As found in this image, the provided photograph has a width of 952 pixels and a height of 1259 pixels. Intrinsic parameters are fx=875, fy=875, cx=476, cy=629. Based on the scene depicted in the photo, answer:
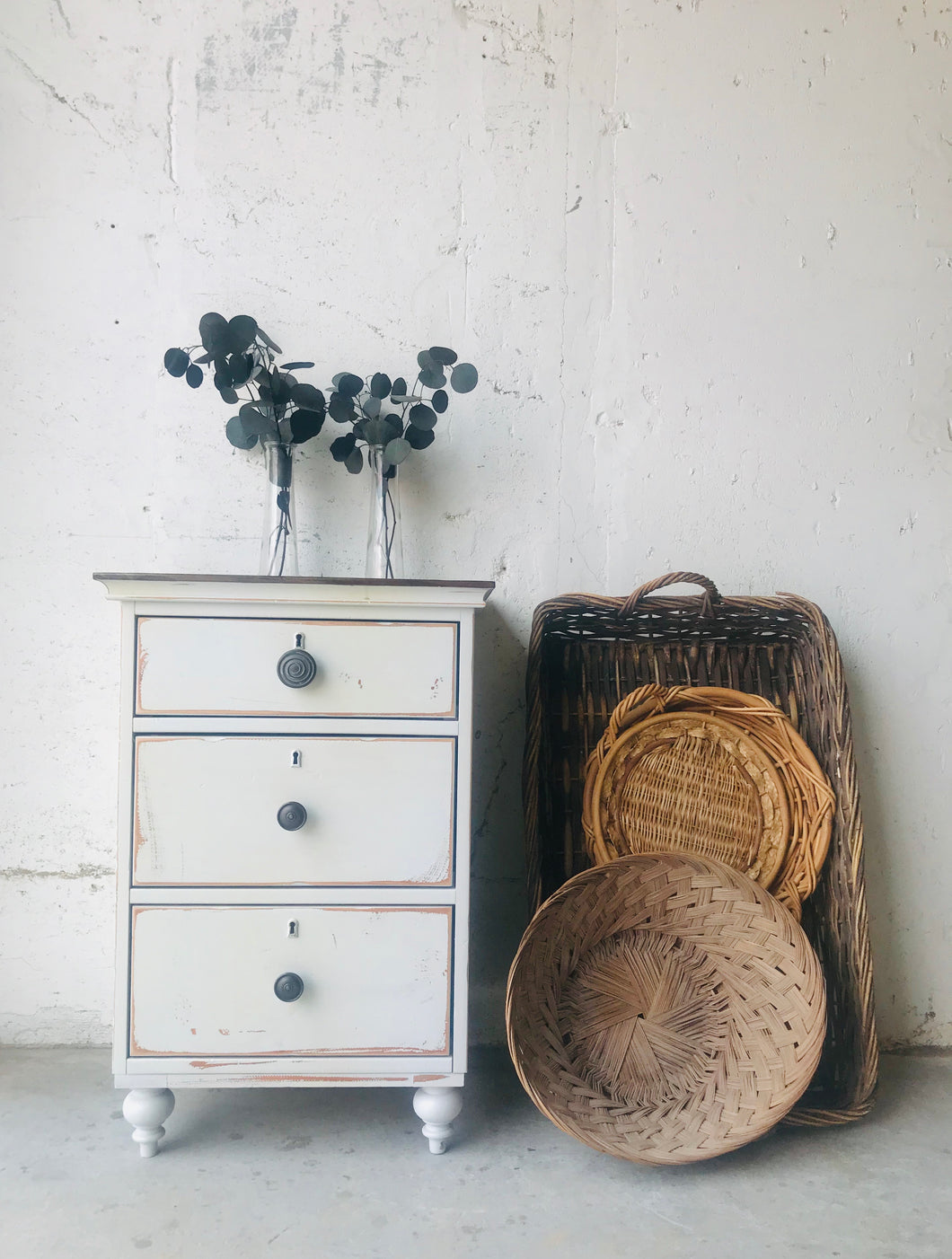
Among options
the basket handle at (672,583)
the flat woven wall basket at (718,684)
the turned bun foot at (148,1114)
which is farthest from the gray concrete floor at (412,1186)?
the basket handle at (672,583)

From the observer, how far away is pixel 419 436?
1655 millimetres

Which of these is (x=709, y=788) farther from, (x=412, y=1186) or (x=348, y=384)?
(x=348, y=384)

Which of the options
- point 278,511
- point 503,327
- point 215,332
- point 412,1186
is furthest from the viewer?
point 503,327

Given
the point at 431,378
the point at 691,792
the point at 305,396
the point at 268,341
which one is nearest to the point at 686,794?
the point at 691,792

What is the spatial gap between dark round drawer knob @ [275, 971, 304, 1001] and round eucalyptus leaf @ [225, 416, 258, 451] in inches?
36.6

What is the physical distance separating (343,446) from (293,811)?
71cm

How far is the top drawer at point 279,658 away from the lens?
4.44 ft

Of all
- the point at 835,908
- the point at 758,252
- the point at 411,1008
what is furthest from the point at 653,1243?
the point at 758,252

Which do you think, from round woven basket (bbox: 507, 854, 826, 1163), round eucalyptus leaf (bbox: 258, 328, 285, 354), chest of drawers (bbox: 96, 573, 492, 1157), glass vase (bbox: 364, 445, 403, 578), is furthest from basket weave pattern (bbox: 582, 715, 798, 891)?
round eucalyptus leaf (bbox: 258, 328, 285, 354)

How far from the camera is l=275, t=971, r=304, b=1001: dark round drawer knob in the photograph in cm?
133

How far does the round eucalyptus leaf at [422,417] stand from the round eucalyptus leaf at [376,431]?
2.1 inches

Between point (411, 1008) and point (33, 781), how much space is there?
0.93m

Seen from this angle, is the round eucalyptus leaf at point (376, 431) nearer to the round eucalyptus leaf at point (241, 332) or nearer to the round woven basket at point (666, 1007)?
the round eucalyptus leaf at point (241, 332)

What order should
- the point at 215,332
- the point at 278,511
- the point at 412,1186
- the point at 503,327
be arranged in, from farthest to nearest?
1. the point at 503,327
2. the point at 278,511
3. the point at 215,332
4. the point at 412,1186
